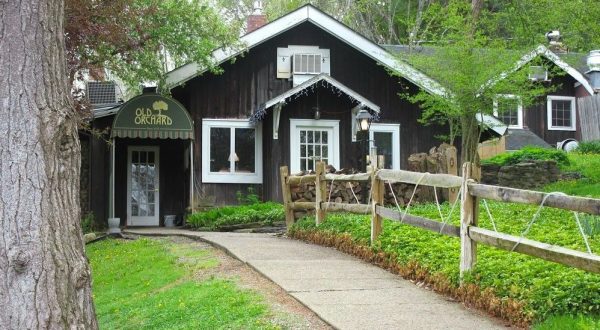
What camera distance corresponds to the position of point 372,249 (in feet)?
33.2

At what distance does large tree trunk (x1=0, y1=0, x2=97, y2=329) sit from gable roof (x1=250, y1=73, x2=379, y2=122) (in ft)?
44.7

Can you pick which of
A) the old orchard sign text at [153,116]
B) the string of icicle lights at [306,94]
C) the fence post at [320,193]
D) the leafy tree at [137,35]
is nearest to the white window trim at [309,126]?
the string of icicle lights at [306,94]

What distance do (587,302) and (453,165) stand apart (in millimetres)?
9021

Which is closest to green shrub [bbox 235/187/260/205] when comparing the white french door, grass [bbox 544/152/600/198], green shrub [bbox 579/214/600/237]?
the white french door

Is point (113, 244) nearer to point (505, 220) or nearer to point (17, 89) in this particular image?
point (505, 220)

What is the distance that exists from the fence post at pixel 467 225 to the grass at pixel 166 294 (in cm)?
Result: 202

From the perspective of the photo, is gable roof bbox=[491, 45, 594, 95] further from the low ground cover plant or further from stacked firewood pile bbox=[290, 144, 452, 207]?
the low ground cover plant

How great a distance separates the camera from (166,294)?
8.98 metres

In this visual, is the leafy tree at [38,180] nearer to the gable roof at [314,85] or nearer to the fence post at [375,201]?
the fence post at [375,201]

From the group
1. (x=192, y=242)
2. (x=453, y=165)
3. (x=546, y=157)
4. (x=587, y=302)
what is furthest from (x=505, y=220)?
(x=546, y=157)

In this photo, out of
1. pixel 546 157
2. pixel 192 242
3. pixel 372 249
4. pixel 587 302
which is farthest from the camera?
pixel 546 157

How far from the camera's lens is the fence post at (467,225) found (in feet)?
25.1

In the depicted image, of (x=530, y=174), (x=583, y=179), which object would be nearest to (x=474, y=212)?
(x=583, y=179)

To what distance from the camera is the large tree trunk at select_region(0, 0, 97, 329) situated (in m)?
5.00
